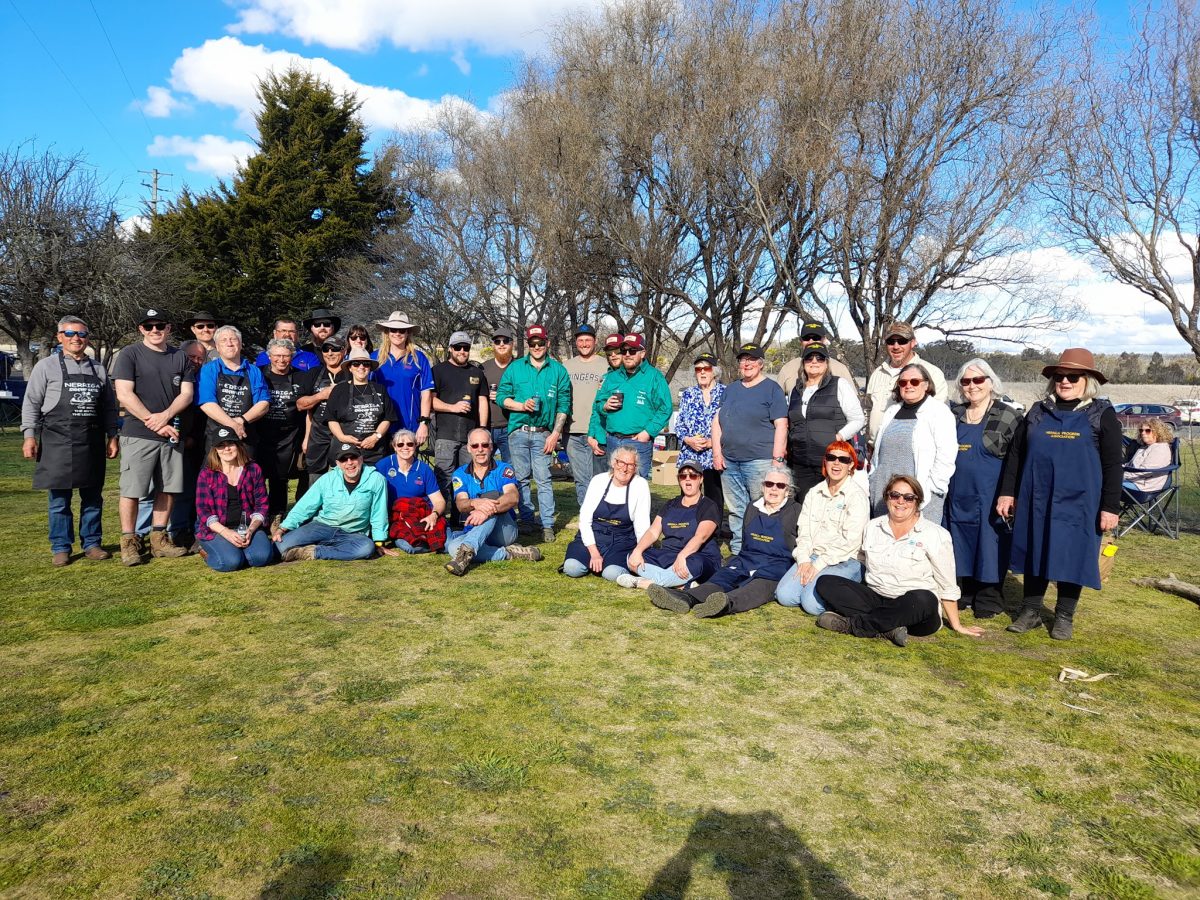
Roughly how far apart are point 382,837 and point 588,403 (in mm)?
5704

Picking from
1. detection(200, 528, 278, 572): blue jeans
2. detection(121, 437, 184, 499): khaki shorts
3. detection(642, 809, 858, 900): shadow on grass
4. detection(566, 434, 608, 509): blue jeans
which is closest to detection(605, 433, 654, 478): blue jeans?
detection(566, 434, 608, 509): blue jeans

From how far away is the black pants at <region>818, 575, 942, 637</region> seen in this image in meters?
4.52

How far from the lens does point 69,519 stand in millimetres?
5754

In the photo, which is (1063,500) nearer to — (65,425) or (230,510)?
(230,510)

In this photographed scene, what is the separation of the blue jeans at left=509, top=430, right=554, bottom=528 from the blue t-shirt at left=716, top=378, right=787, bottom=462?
1.72 meters

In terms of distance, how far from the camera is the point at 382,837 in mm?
2438

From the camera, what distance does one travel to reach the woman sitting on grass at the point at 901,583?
14.9 feet

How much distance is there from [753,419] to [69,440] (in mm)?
5066

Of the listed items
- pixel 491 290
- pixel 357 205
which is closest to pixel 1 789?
pixel 491 290

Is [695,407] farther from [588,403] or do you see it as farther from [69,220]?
[69,220]

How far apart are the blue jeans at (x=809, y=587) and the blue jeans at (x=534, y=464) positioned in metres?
2.57

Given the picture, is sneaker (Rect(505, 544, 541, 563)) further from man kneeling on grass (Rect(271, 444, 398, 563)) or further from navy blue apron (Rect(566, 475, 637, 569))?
man kneeling on grass (Rect(271, 444, 398, 563))

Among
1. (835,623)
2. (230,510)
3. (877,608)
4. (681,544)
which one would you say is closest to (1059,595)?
(877,608)

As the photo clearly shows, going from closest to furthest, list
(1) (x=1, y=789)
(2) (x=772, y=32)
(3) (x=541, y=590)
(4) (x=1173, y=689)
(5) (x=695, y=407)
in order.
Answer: (1) (x=1, y=789) < (4) (x=1173, y=689) < (3) (x=541, y=590) < (5) (x=695, y=407) < (2) (x=772, y=32)
